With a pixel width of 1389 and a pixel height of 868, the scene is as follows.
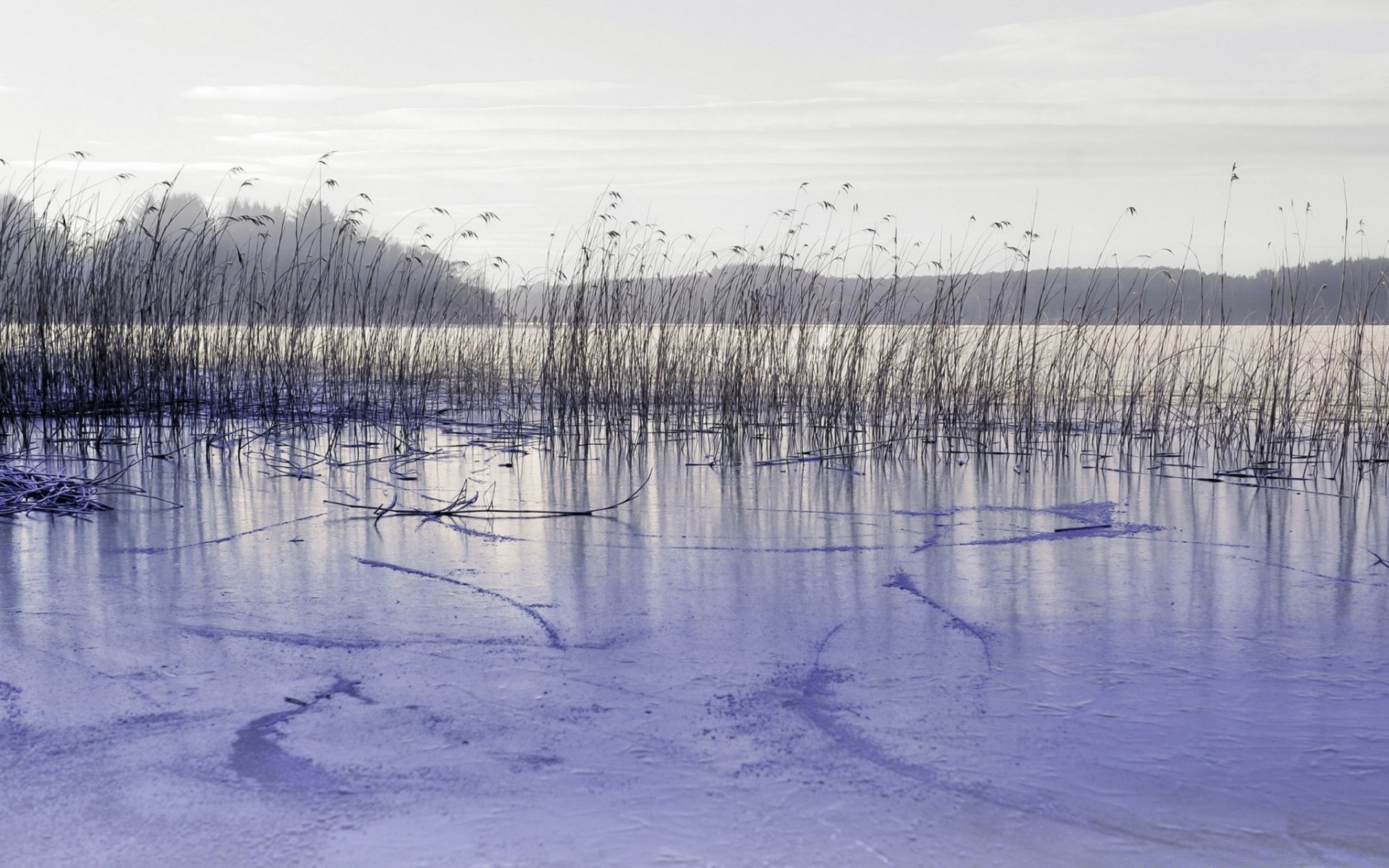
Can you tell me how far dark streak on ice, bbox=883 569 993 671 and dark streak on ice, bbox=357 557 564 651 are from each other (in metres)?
0.72

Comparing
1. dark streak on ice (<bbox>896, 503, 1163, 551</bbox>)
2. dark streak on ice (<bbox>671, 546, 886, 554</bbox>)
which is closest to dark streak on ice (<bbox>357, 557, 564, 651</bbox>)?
dark streak on ice (<bbox>671, 546, 886, 554</bbox>)

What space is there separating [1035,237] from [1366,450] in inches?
66.6

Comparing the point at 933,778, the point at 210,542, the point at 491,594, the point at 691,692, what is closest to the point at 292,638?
the point at 491,594

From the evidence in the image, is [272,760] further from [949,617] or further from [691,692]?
[949,617]

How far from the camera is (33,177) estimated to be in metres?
4.92

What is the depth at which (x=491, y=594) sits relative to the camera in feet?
7.23

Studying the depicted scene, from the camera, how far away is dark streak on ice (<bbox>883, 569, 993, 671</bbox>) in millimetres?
1845

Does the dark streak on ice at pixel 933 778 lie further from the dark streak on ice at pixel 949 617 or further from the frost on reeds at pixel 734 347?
the frost on reeds at pixel 734 347

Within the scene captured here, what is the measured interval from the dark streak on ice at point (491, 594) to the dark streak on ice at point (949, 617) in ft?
2.35

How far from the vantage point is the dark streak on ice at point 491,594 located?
75.4 inches

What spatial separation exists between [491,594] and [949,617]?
91 cm

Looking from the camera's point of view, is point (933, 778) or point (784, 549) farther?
point (784, 549)

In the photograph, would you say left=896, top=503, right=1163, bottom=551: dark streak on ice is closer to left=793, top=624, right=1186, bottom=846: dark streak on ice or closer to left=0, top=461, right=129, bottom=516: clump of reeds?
left=793, top=624, right=1186, bottom=846: dark streak on ice

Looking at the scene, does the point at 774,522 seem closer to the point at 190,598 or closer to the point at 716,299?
the point at 190,598
